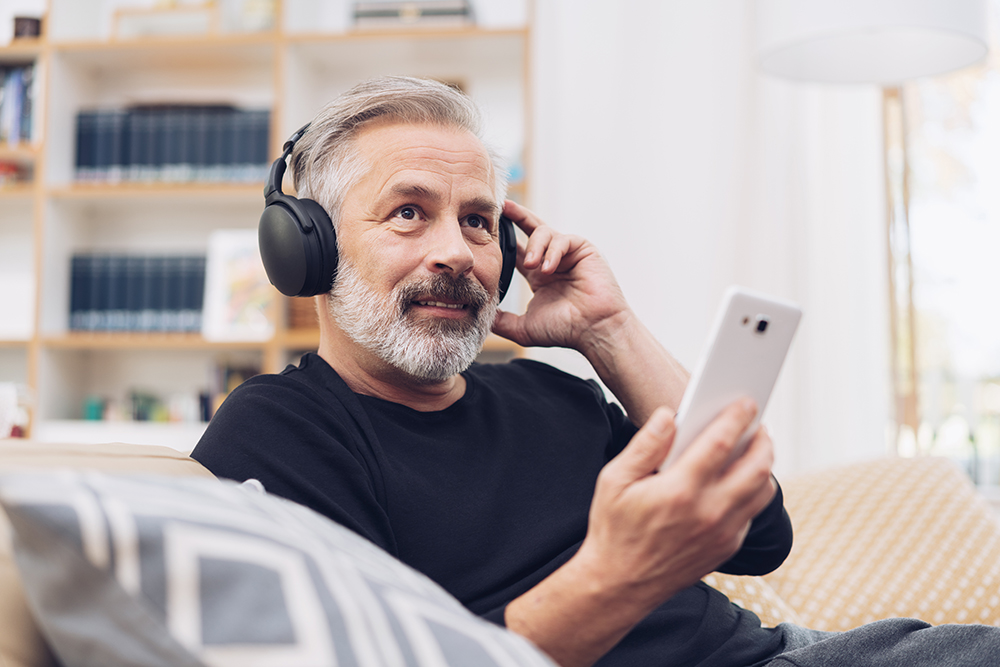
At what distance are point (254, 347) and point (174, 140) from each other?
72 cm

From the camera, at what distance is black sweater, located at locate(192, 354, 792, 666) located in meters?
0.84

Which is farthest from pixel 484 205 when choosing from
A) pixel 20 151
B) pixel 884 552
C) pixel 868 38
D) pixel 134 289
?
pixel 20 151

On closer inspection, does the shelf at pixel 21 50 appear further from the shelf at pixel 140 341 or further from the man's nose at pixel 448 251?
the man's nose at pixel 448 251

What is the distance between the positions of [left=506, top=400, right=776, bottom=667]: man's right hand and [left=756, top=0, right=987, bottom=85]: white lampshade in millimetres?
1469

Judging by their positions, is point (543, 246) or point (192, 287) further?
point (192, 287)

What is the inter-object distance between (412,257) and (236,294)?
5.88ft

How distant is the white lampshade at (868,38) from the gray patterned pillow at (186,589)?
1730 millimetres

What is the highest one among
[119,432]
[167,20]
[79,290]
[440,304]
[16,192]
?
[167,20]

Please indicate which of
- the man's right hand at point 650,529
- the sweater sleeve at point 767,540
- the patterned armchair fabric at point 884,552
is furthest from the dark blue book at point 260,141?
the man's right hand at point 650,529

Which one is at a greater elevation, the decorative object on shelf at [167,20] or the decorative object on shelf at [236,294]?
the decorative object on shelf at [167,20]

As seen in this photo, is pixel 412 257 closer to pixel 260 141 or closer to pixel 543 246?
pixel 543 246

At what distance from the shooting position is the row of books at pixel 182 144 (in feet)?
8.89

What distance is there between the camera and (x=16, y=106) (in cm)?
278

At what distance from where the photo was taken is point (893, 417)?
286 cm
